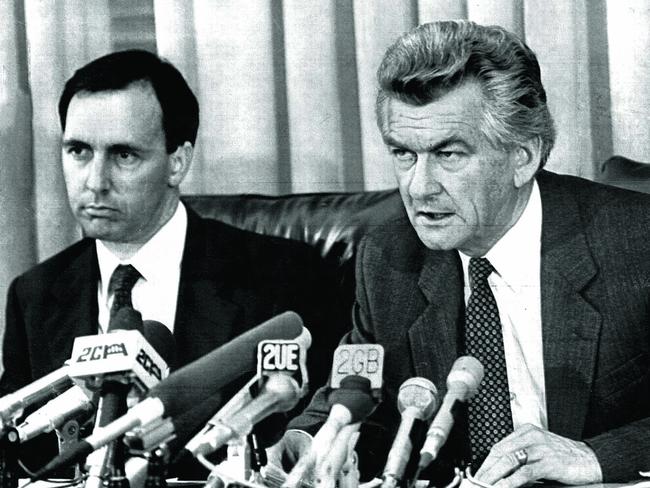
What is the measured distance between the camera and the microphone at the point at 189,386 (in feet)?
3.46

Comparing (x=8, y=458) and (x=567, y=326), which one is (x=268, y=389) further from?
(x=567, y=326)

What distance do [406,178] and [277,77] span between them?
46cm

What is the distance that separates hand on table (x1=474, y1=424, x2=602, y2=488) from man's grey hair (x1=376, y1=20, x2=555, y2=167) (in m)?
0.53

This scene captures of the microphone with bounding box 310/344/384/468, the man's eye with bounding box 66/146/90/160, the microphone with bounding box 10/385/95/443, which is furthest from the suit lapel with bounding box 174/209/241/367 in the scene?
the microphone with bounding box 310/344/384/468

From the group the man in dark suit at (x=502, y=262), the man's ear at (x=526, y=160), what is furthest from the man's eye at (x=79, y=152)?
the man's ear at (x=526, y=160)

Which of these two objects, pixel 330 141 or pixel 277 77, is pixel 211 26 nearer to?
pixel 277 77

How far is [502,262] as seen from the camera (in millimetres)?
1923

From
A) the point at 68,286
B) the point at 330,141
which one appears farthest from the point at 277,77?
the point at 68,286

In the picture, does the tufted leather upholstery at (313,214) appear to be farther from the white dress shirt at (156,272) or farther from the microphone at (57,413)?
the microphone at (57,413)

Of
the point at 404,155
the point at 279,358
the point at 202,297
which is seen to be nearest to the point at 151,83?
the point at 202,297

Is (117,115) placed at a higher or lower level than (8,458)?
higher

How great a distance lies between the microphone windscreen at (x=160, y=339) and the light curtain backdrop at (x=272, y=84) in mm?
859

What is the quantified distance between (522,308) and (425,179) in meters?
0.29

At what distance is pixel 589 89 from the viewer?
2.08 meters
